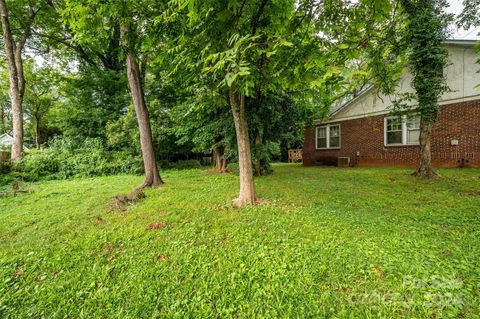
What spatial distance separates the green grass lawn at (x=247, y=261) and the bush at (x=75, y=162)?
6.07 m

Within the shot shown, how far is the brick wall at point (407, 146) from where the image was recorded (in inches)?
331

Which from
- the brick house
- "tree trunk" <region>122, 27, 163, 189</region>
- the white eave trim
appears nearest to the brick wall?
the brick house

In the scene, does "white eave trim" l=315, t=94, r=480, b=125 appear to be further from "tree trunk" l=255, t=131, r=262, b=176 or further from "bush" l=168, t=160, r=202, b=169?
"bush" l=168, t=160, r=202, b=169

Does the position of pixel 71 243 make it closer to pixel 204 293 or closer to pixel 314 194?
pixel 204 293

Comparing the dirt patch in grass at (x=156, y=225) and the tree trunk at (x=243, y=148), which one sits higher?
the tree trunk at (x=243, y=148)

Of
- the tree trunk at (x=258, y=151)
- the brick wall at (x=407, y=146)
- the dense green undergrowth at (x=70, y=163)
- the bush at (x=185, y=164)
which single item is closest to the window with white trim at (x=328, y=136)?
the brick wall at (x=407, y=146)

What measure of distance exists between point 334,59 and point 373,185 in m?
4.55

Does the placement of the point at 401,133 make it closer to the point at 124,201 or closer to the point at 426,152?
the point at 426,152

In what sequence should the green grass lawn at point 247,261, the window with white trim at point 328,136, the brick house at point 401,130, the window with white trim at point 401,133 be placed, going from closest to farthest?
the green grass lawn at point 247,261
the brick house at point 401,130
the window with white trim at point 401,133
the window with white trim at point 328,136

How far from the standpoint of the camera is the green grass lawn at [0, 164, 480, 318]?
1.76 m

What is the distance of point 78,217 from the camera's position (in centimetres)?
392

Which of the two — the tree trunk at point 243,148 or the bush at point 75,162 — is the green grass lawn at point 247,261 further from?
the bush at point 75,162

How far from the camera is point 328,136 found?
520 inches

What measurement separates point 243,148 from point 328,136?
10.4 meters
